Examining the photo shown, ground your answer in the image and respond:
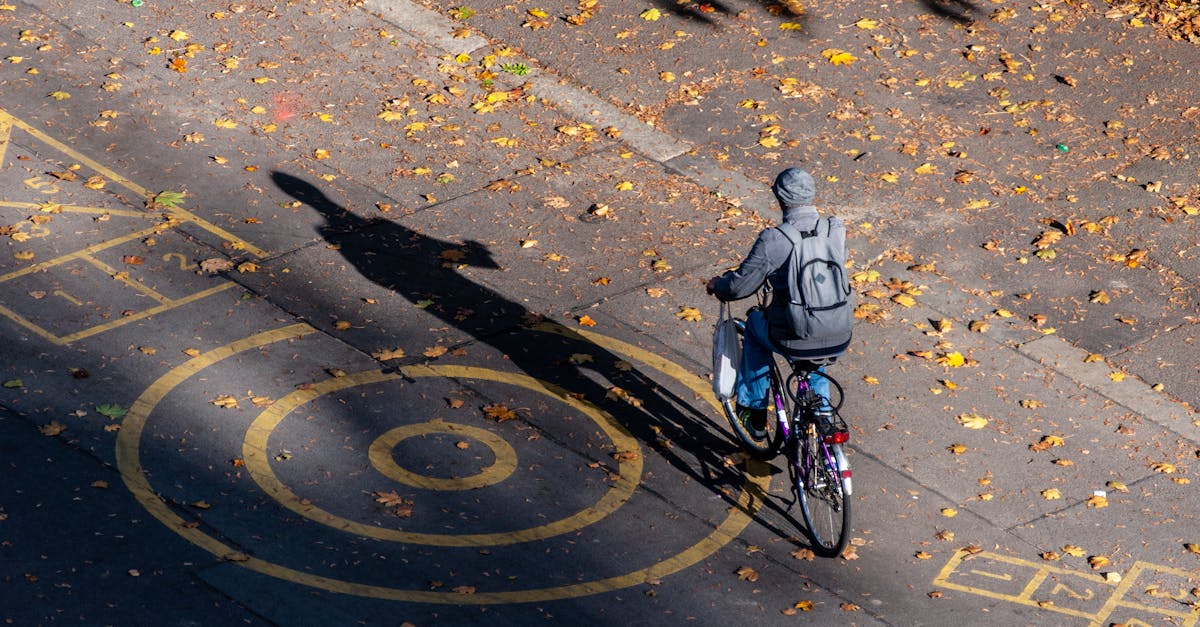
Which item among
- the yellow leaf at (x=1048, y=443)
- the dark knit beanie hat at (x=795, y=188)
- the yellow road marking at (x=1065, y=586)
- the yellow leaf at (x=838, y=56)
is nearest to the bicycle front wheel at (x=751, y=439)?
the yellow road marking at (x=1065, y=586)

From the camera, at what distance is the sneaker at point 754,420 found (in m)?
8.58

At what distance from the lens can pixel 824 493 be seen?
25.7 feet

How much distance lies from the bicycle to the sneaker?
0.19m

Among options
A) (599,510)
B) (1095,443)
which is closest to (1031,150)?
(1095,443)

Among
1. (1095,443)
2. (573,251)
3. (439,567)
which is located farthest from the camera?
(573,251)

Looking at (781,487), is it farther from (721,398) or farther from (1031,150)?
(1031,150)

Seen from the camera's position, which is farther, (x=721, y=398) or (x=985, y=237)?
(x=985, y=237)

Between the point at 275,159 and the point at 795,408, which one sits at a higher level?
the point at 795,408

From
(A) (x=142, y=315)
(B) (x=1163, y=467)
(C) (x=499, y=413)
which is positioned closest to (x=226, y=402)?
(A) (x=142, y=315)

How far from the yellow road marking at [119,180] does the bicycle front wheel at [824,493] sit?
A: 15.1 feet

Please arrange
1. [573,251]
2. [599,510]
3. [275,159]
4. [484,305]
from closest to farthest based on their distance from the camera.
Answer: [599,510]
[484,305]
[573,251]
[275,159]

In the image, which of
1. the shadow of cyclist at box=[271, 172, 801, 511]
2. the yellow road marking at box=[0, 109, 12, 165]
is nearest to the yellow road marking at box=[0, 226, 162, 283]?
the shadow of cyclist at box=[271, 172, 801, 511]

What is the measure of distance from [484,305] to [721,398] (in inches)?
92.1

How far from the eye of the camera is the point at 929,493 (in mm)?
8578
